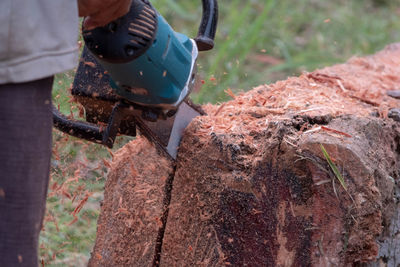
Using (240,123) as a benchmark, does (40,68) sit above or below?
above

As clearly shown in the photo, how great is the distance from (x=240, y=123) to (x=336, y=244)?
506 millimetres

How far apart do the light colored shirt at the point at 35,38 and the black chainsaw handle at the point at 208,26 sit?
1.94ft

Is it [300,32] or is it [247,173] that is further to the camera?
[300,32]

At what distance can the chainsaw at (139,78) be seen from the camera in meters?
1.20

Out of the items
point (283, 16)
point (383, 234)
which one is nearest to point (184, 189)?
point (383, 234)

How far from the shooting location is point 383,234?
1603 mm

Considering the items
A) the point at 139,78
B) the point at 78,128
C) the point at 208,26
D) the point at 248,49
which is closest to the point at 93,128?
the point at 78,128

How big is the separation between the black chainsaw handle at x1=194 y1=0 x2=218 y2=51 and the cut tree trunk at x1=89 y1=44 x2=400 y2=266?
267mm

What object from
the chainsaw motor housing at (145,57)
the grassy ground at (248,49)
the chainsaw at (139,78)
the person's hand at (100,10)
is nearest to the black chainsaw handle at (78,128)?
the chainsaw at (139,78)

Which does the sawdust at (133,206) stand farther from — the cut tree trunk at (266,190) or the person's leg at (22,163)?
the person's leg at (22,163)

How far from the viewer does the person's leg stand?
1.01 m

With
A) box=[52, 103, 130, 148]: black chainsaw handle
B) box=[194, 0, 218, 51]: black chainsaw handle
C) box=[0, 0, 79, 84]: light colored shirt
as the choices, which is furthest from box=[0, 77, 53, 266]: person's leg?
box=[194, 0, 218, 51]: black chainsaw handle

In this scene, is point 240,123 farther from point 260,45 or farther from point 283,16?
point 283,16

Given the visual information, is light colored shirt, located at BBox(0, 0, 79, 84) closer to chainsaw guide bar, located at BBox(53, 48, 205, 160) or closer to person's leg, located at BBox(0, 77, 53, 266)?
person's leg, located at BBox(0, 77, 53, 266)
